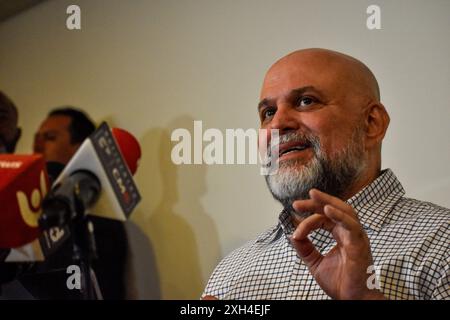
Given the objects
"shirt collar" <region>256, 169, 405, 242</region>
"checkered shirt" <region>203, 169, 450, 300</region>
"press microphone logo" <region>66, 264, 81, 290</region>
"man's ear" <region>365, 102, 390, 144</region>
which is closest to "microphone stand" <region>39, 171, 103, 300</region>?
"press microphone logo" <region>66, 264, 81, 290</region>

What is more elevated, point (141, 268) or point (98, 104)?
point (98, 104)

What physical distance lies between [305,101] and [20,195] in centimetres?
52

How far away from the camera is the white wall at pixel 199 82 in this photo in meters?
1.02

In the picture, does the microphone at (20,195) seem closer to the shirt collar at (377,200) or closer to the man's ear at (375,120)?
the shirt collar at (377,200)

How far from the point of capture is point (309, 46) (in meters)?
1.08

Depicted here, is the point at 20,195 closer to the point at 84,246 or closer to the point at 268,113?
the point at 84,246

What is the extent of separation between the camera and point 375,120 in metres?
1.05

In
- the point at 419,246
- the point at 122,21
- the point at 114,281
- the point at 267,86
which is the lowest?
the point at 114,281

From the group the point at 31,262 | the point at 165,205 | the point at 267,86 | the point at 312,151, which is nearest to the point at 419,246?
the point at 312,151

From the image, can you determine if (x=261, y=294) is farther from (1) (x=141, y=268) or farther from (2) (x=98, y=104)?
(2) (x=98, y=104)

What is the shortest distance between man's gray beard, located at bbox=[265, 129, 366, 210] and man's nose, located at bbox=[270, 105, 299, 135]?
0.01m

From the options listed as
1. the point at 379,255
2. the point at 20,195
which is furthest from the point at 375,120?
the point at 20,195

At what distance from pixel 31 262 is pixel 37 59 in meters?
0.47
